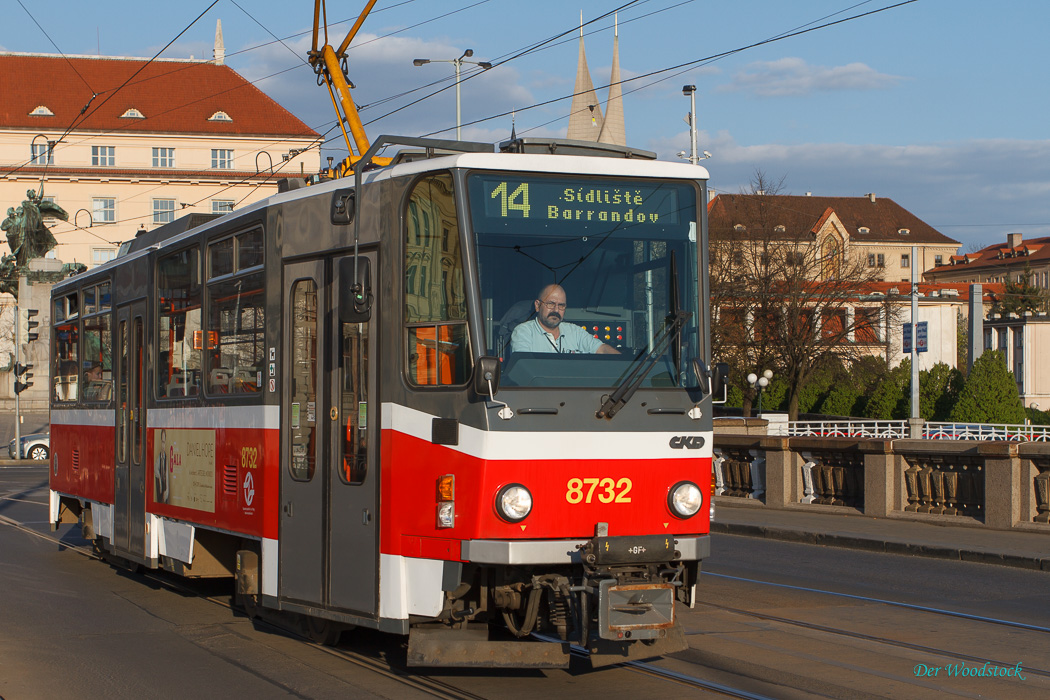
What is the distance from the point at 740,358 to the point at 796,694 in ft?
188

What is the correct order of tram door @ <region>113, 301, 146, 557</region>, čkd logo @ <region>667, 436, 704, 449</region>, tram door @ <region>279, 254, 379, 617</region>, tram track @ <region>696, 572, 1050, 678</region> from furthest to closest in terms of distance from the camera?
1. tram door @ <region>113, 301, 146, 557</region>
2. tram track @ <region>696, 572, 1050, 678</region>
3. tram door @ <region>279, 254, 379, 617</region>
4. čkd logo @ <region>667, 436, 704, 449</region>

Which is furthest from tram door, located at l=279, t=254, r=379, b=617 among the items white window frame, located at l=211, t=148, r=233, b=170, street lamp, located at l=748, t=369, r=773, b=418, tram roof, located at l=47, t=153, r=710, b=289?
white window frame, located at l=211, t=148, r=233, b=170

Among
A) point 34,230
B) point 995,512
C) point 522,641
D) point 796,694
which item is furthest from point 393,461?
point 34,230

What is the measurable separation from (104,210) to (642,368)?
83.1 metres

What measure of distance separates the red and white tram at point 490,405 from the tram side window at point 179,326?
6.06 feet

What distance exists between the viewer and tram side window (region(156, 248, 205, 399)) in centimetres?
1043

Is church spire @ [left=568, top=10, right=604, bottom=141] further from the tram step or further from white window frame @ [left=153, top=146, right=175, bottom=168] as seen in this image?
the tram step

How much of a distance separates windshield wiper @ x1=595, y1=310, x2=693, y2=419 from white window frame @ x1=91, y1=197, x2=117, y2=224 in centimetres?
8296

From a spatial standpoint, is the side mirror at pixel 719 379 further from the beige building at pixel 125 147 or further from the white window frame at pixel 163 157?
the white window frame at pixel 163 157

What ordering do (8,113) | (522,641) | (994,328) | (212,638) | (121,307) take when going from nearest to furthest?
(522,641), (212,638), (121,307), (8,113), (994,328)

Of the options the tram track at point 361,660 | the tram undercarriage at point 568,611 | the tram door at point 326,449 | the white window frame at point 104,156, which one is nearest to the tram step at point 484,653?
the tram undercarriage at point 568,611

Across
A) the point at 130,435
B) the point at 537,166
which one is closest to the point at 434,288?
the point at 537,166

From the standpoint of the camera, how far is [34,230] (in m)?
55.6

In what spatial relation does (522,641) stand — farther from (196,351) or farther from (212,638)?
(196,351)
